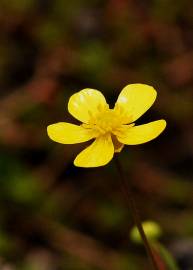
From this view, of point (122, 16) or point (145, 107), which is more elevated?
point (122, 16)

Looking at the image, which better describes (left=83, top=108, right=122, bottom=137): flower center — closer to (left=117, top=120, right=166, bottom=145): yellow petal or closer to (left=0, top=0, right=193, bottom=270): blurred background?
(left=117, top=120, right=166, bottom=145): yellow petal

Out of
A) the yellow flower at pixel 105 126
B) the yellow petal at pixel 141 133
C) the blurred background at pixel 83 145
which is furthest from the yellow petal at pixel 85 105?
the blurred background at pixel 83 145

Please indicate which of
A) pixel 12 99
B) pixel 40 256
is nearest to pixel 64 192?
pixel 40 256

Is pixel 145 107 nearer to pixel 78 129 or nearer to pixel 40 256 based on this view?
pixel 78 129

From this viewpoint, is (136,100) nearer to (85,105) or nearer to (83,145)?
(85,105)

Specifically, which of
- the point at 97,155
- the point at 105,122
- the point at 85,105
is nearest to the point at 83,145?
the point at 85,105

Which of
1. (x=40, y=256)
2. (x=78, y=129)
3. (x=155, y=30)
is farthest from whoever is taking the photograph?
(x=155, y=30)
